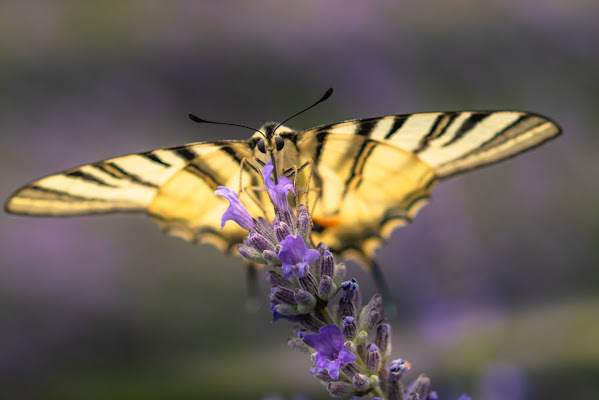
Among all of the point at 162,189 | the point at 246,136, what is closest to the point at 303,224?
the point at 162,189

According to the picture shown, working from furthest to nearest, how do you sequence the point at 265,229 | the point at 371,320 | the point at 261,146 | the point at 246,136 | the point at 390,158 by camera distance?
the point at 246,136 → the point at 390,158 → the point at 261,146 → the point at 265,229 → the point at 371,320

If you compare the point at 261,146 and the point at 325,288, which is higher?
the point at 261,146

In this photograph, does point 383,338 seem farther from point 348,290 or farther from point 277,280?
point 277,280

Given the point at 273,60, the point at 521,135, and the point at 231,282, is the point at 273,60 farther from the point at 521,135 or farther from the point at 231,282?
the point at 521,135

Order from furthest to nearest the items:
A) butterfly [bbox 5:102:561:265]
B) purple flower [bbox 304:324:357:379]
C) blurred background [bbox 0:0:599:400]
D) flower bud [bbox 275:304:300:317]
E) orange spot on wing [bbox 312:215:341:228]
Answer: blurred background [bbox 0:0:599:400] < orange spot on wing [bbox 312:215:341:228] < butterfly [bbox 5:102:561:265] < flower bud [bbox 275:304:300:317] < purple flower [bbox 304:324:357:379]

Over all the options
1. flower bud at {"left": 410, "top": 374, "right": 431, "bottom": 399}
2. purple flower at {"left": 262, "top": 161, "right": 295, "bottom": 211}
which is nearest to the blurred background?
flower bud at {"left": 410, "top": 374, "right": 431, "bottom": 399}

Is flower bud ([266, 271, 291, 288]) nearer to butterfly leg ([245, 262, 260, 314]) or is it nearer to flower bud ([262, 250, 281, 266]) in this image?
flower bud ([262, 250, 281, 266])
